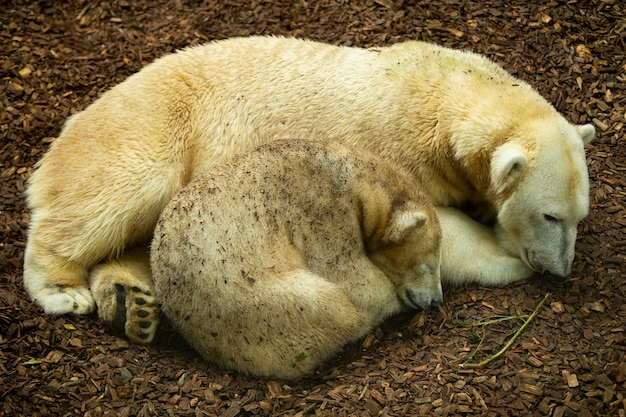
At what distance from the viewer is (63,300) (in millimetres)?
4953

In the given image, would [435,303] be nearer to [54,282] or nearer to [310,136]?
[310,136]

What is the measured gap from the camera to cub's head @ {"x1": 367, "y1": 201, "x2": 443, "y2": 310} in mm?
4848

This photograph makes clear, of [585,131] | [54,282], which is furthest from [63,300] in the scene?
[585,131]

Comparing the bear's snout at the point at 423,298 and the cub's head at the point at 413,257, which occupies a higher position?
the cub's head at the point at 413,257

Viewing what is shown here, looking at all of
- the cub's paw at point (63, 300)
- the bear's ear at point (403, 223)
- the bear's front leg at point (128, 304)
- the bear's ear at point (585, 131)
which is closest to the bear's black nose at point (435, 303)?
the bear's ear at point (403, 223)

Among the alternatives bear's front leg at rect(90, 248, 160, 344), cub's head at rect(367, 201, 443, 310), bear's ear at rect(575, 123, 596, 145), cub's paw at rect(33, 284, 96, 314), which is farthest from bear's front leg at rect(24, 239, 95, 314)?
bear's ear at rect(575, 123, 596, 145)

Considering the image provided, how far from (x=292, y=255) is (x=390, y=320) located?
0.96 metres

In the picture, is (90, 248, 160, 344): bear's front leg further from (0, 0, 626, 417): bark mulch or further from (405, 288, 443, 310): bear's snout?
(405, 288, 443, 310): bear's snout

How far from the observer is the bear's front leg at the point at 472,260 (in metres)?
5.20

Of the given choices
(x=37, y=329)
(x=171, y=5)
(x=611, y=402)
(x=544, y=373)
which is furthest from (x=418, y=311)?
(x=171, y=5)

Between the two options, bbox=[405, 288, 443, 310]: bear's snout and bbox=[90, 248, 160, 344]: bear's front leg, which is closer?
bbox=[90, 248, 160, 344]: bear's front leg

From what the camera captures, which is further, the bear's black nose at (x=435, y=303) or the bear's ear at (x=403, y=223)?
the bear's black nose at (x=435, y=303)

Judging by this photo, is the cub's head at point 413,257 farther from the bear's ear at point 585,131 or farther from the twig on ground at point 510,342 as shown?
the bear's ear at point 585,131

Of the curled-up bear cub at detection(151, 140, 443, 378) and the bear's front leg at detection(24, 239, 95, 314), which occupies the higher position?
the curled-up bear cub at detection(151, 140, 443, 378)
